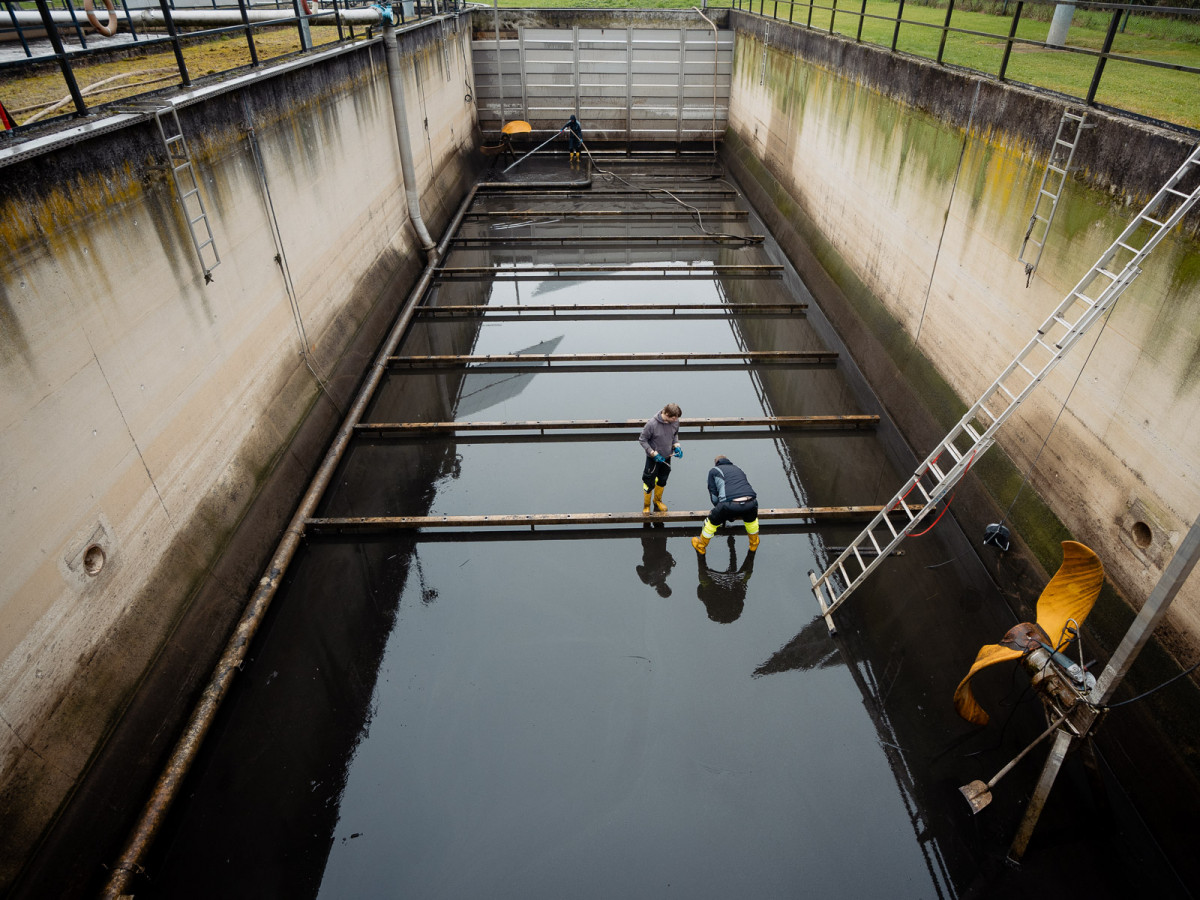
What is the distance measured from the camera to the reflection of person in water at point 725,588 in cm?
652

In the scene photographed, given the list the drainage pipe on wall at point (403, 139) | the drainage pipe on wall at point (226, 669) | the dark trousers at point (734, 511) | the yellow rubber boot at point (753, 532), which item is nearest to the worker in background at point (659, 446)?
the dark trousers at point (734, 511)

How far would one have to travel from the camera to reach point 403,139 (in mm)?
12414

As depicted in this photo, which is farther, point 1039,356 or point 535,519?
point 535,519

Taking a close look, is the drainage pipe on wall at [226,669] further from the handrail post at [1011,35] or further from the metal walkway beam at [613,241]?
the handrail post at [1011,35]

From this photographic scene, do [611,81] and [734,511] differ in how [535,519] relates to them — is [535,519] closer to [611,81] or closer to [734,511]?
[734,511]

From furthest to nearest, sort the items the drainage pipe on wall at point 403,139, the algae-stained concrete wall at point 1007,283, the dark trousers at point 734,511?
1. the drainage pipe on wall at point 403,139
2. the dark trousers at point 734,511
3. the algae-stained concrete wall at point 1007,283

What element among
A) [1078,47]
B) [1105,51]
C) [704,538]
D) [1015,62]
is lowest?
[704,538]

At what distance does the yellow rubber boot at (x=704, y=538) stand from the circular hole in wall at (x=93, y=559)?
494cm

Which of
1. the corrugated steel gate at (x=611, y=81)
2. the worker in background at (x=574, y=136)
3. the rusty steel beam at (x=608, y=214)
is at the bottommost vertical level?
the rusty steel beam at (x=608, y=214)

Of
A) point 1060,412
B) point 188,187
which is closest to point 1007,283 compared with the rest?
point 1060,412

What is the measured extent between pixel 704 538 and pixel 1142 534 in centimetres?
349

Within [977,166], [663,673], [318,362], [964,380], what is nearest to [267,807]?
[663,673]

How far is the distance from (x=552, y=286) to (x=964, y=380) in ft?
23.9

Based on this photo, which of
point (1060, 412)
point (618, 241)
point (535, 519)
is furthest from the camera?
point (618, 241)
